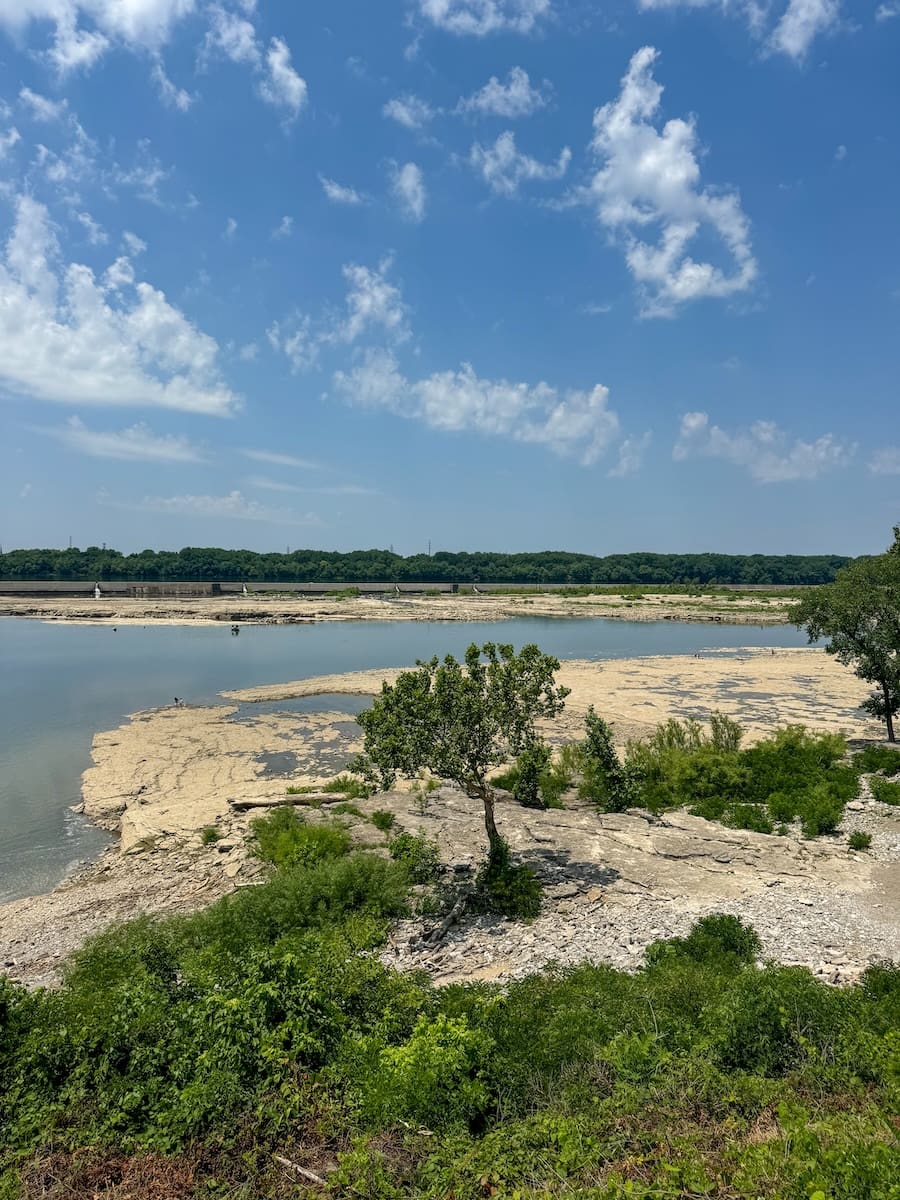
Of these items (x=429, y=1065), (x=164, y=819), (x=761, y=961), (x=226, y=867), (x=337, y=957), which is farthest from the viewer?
(x=164, y=819)

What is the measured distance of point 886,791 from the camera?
813 inches

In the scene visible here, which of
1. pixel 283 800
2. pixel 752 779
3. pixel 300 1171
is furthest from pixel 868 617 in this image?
pixel 300 1171

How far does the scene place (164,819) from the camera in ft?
74.7

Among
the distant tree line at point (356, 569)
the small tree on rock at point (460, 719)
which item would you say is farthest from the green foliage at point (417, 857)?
the distant tree line at point (356, 569)

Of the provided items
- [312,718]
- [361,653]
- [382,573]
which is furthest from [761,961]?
[382,573]

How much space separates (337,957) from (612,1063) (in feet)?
15.5

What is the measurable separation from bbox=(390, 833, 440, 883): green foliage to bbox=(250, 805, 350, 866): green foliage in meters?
1.50

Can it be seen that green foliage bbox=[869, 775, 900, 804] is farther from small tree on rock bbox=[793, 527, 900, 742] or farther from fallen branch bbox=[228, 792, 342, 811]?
fallen branch bbox=[228, 792, 342, 811]

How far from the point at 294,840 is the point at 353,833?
1940 mm

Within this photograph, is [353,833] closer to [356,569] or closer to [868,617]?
[868,617]

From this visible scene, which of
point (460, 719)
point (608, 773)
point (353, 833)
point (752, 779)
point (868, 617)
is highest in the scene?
point (868, 617)

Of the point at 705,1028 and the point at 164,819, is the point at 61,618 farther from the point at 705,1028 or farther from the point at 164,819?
the point at 705,1028

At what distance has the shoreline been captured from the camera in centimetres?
1350

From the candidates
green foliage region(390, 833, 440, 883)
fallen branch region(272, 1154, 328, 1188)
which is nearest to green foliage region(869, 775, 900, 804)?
green foliage region(390, 833, 440, 883)
